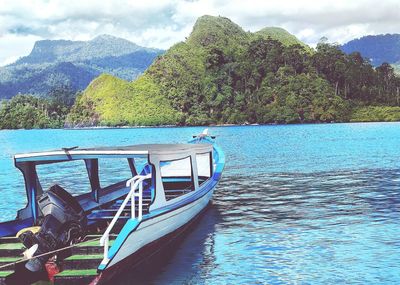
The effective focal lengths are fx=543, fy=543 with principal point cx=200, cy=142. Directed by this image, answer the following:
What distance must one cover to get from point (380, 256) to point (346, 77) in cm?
18703

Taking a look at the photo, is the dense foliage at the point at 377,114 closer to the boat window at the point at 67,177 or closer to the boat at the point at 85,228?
the boat window at the point at 67,177

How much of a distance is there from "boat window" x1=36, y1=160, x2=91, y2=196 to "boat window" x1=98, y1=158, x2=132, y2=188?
1291mm

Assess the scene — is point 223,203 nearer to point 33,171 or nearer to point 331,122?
point 33,171

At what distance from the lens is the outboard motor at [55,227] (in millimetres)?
12795

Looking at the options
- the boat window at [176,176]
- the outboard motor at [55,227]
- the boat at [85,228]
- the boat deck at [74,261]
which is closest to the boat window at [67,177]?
the boat window at [176,176]

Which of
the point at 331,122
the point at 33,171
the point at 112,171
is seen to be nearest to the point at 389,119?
the point at 331,122

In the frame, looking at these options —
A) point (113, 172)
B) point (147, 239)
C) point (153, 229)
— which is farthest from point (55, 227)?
point (113, 172)

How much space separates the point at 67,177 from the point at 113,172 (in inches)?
171

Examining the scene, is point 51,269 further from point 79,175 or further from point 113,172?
point 113,172

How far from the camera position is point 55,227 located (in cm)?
1337

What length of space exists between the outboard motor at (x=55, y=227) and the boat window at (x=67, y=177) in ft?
60.4

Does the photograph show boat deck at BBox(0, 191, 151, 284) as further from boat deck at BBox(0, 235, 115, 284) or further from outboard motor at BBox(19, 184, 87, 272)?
outboard motor at BBox(19, 184, 87, 272)

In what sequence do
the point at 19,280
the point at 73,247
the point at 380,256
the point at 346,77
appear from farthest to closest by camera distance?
the point at 346,77, the point at 380,256, the point at 73,247, the point at 19,280

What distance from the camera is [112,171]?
4600 cm
